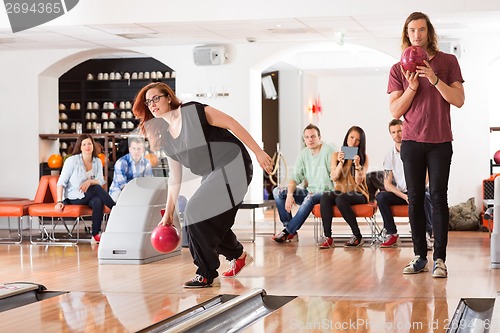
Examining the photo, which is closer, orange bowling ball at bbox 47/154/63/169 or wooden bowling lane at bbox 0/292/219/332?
wooden bowling lane at bbox 0/292/219/332

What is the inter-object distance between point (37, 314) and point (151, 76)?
10.7 m

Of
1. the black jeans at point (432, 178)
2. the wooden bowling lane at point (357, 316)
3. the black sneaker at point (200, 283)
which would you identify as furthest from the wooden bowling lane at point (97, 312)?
the black jeans at point (432, 178)

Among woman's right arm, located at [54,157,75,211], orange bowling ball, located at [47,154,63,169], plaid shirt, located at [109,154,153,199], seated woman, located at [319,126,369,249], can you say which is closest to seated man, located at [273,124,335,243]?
seated woman, located at [319,126,369,249]

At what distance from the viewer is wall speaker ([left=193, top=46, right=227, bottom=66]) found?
1090 cm

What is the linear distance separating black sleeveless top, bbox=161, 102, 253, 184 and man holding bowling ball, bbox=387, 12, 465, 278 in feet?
3.48

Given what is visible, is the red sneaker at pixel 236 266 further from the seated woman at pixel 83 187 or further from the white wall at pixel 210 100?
the white wall at pixel 210 100

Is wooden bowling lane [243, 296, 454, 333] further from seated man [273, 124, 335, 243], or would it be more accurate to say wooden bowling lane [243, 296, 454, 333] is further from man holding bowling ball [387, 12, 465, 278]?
seated man [273, 124, 335, 243]

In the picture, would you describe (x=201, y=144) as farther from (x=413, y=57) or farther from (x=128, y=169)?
(x=128, y=169)

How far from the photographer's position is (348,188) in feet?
26.7

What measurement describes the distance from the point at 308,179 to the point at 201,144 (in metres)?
3.47

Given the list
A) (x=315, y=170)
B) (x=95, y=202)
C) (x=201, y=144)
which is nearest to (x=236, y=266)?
(x=201, y=144)

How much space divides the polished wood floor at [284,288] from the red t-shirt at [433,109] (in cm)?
91

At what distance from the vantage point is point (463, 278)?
18.5ft

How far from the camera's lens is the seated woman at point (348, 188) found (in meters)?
8.05
